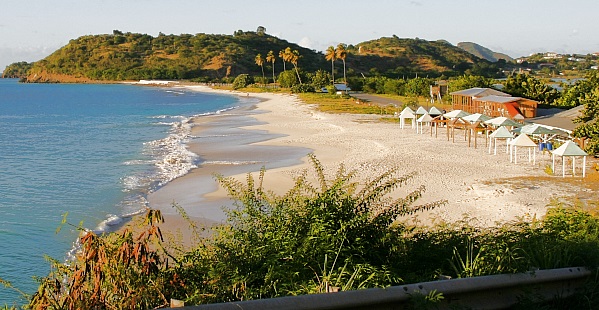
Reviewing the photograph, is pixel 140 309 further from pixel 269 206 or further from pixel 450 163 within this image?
pixel 450 163

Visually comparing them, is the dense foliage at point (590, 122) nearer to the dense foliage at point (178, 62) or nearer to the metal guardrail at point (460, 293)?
the metal guardrail at point (460, 293)

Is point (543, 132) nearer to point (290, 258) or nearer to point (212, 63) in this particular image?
point (290, 258)

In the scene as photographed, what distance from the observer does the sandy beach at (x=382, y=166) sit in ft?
57.6

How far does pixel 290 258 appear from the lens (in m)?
5.39

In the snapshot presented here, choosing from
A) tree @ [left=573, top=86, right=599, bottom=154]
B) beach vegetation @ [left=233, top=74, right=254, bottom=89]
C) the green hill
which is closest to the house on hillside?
tree @ [left=573, top=86, right=599, bottom=154]

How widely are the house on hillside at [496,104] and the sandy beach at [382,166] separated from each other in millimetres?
2756

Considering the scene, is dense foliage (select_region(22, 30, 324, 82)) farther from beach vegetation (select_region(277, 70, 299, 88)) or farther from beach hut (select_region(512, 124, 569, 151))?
beach hut (select_region(512, 124, 569, 151))

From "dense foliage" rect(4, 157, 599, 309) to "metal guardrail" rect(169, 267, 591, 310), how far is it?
0.75 ft

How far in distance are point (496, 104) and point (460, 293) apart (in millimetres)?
35218

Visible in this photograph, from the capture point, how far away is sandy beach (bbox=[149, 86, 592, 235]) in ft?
57.6

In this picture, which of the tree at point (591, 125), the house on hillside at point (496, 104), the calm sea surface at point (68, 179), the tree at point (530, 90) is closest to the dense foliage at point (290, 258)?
the calm sea surface at point (68, 179)

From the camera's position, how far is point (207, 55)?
181m

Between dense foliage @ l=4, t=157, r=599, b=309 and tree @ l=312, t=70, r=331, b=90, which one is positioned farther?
tree @ l=312, t=70, r=331, b=90

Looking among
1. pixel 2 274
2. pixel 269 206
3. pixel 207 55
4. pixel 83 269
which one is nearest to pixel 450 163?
pixel 2 274
